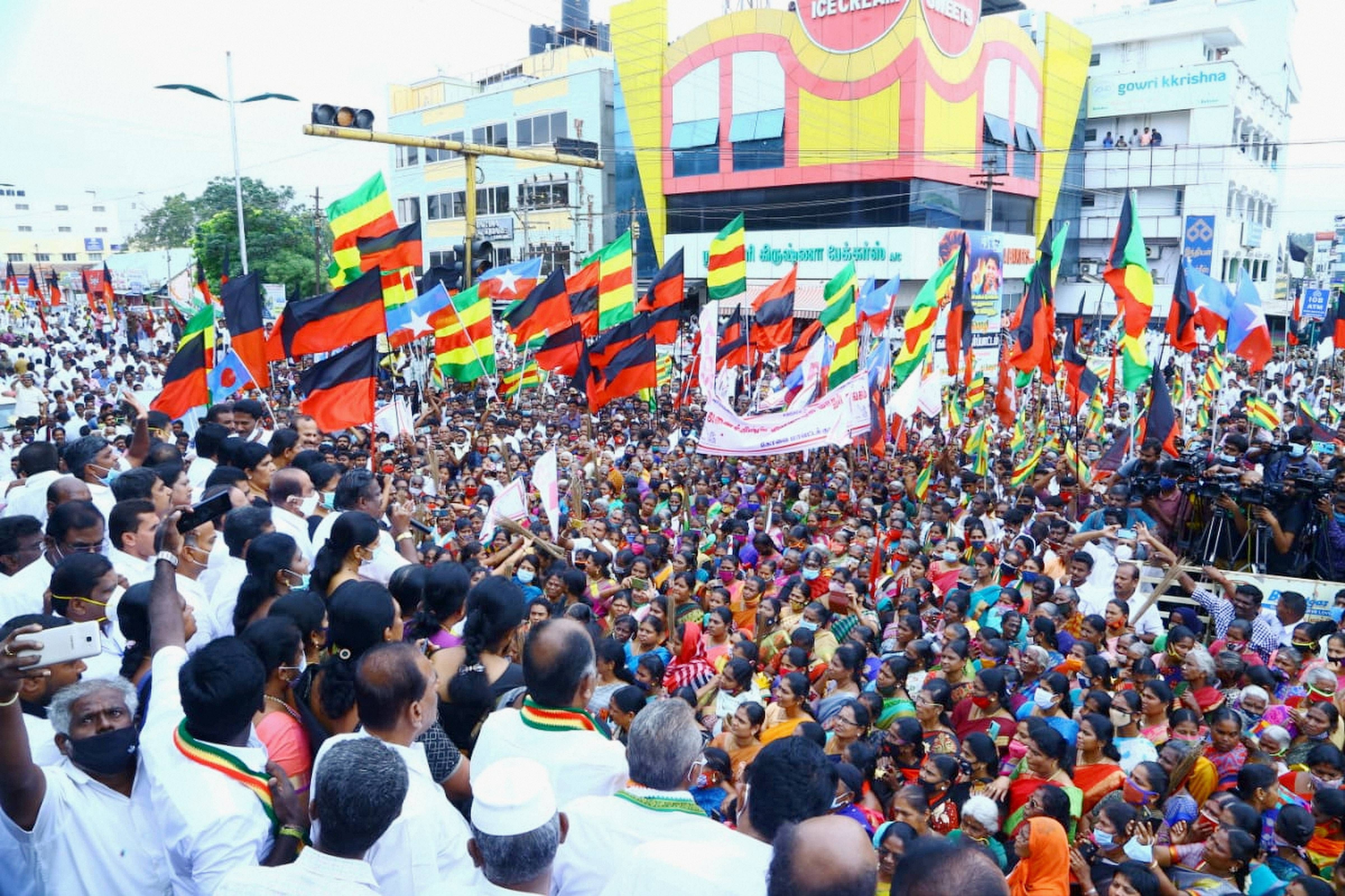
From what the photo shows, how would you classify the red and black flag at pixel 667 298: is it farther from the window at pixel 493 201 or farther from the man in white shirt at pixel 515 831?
the window at pixel 493 201

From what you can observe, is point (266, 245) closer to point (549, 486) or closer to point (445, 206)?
point (445, 206)

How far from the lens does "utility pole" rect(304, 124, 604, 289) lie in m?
12.9

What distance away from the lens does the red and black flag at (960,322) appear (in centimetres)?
1212

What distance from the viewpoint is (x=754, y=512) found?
9.87 metres

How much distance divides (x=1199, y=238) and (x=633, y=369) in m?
32.7

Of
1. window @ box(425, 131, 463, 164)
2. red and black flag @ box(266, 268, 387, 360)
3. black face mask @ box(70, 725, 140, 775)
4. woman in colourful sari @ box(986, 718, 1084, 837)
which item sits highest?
window @ box(425, 131, 463, 164)

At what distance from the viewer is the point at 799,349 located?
1492 cm

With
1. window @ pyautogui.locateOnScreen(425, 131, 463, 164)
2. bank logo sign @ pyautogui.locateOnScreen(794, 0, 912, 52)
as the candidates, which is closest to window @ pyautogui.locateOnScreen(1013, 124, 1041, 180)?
bank logo sign @ pyautogui.locateOnScreen(794, 0, 912, 52)

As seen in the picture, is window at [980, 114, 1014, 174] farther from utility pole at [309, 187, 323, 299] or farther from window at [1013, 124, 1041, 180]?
utility pole at [309, 187, 323, 299]

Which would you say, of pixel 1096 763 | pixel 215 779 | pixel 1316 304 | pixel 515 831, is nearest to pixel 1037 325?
pixel 1096 763

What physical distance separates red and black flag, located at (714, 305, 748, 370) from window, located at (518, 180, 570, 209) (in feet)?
78.7

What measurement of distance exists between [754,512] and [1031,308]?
13.3 feet

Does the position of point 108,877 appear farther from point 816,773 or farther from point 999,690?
point 999,690

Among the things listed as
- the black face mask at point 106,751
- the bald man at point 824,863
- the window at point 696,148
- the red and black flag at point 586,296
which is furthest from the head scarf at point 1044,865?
the window at point 696,148
